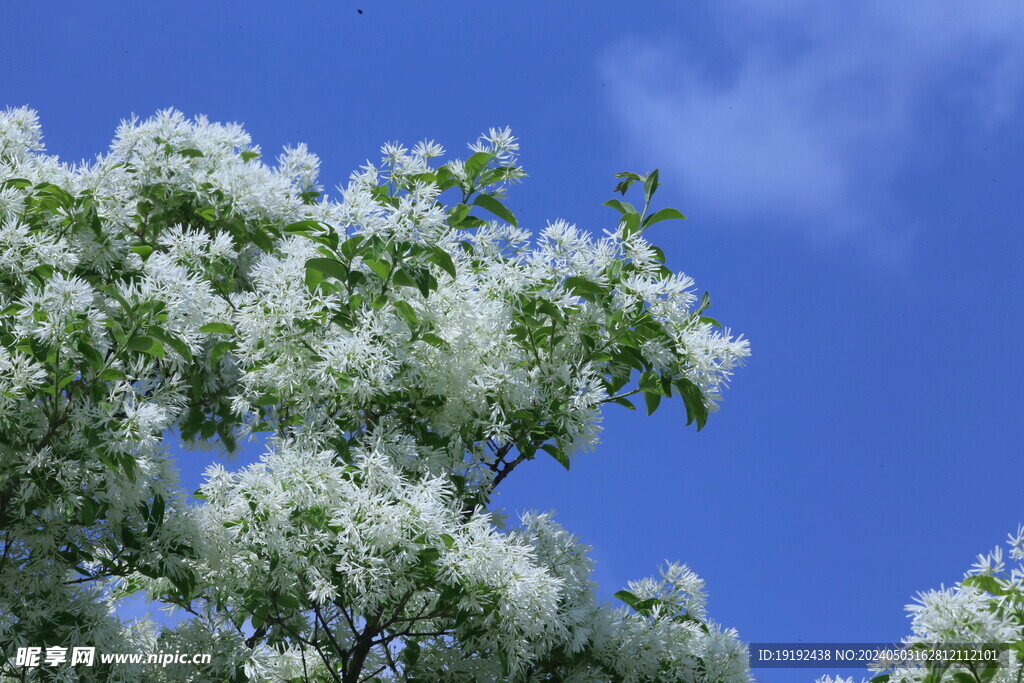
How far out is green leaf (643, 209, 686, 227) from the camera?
4.30 metres

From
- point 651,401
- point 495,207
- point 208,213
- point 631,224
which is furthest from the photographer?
point 208,213

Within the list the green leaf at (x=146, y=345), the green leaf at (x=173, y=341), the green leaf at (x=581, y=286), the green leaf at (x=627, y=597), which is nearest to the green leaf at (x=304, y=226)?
the green leaf at (x=173, y=341)

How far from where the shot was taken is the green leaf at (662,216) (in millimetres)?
4305

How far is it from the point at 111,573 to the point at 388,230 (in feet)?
5.30

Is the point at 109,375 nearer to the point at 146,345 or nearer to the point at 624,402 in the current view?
the point at 146,345

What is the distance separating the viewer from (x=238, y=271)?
544 centimetres

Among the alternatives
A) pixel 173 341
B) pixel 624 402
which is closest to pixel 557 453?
pixel 624 402

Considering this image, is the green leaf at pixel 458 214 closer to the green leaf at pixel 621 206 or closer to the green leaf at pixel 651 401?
the green leaf at pixel 621 206

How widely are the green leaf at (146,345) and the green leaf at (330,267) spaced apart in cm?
68

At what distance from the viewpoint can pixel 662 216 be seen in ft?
14.2

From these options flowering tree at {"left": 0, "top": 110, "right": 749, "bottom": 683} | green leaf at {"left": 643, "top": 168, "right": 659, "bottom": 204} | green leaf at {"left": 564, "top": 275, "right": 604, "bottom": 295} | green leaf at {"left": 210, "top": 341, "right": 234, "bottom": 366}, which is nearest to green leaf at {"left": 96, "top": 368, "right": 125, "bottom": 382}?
flowering tree at {"left": 0, "top": 110, "right": 749, "bottom": 683}

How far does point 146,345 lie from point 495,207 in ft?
5.33

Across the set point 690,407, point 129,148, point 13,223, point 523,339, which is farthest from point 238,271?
point 690,407

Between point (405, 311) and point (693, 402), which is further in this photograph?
point (693, 402)
